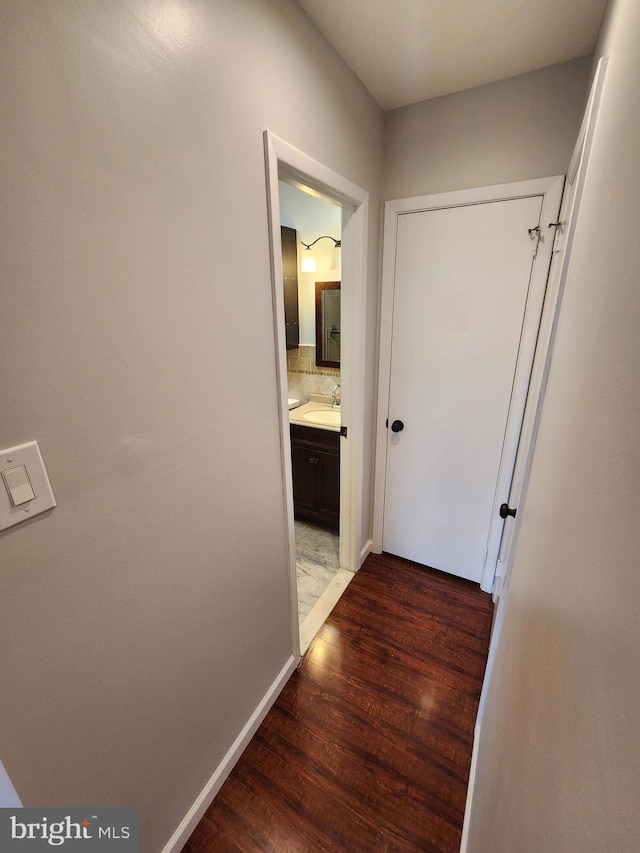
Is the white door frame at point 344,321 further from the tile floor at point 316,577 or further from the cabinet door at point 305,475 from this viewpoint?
the cabinet door at point 305,475

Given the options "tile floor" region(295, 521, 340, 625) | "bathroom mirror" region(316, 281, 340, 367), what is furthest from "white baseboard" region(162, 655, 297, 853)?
"bathroom mirror" region(316, 281, 340, 367)

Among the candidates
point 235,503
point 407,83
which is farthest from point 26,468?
point 407,83

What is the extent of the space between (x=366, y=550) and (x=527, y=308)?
66.3 inches

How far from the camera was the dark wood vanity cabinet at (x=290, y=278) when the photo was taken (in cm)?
251

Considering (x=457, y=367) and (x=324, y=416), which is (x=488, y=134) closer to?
(x=457, y=367)

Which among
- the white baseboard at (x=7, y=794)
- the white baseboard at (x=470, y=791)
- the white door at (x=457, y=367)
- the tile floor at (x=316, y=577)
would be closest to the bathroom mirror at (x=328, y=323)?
the white door at (x=457, y=367)

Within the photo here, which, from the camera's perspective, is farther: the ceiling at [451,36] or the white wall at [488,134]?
the white wall at [488,134]

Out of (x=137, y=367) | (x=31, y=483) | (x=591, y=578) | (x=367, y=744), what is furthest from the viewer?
(x=367, y=744)

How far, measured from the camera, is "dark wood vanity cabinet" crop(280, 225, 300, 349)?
251 cm

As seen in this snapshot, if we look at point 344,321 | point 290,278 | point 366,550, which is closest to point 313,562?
point 366,550

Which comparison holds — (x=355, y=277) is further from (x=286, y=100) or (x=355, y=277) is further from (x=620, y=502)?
(x=620, y=502)

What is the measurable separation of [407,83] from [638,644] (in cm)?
207

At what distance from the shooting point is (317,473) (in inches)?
95.6

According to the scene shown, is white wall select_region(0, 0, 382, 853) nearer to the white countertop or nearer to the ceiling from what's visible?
the ceiling
